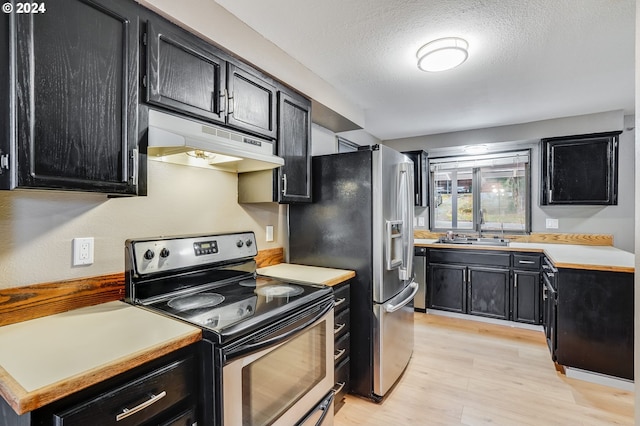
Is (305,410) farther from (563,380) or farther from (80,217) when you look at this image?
(563,380)

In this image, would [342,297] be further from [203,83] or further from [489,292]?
[489,292]

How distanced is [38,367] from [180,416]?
451mm

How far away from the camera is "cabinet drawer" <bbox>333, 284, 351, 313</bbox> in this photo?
2068 millimetres

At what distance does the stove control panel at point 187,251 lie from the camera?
1500mm

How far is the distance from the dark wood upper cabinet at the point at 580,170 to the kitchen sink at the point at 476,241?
0.66m

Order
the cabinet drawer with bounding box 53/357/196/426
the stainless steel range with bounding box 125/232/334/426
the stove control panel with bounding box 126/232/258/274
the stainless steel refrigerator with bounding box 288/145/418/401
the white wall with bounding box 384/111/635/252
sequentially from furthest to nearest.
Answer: the white wall with bounding box 384/111/635/252
the stainless steel refrigerator with bounding box 288/145/418/401
the stove control panel with bounding box 126/232/258/274
the stainless steel range with bounding box 125/232/334/426
the cabinet drawer with bounding box 53/357/196/426

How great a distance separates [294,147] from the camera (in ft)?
7.38

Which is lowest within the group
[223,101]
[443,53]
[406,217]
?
[406,217]

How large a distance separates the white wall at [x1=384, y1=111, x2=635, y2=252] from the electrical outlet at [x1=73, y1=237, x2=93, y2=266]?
4.28m

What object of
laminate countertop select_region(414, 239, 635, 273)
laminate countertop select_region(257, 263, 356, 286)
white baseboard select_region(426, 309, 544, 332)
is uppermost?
laminate countertop select_region(414, 239, 635, 273)

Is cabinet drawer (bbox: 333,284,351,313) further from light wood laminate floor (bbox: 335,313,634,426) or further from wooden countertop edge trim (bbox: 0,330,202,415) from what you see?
wooden countertop edge trim (bbox: 0,330,202,415)

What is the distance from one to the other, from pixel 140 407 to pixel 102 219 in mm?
906

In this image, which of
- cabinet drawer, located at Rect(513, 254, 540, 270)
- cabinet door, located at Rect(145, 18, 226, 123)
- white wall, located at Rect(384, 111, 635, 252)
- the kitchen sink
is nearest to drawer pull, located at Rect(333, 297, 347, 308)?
cabinet door, located at Rect(145, 18, 226, 123)

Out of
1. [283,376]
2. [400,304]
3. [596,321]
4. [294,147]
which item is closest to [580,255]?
[596,321]
